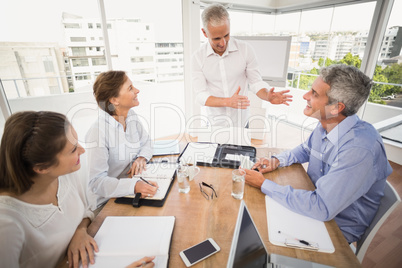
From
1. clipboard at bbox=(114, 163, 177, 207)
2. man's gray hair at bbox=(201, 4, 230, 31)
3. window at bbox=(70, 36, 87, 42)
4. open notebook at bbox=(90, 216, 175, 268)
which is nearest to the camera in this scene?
open notebook at bbox=(90, 216, 175, 268)

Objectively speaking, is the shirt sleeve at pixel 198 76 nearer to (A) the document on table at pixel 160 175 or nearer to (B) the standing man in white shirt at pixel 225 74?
(B) the standing man in white shirt at pixel 225 74

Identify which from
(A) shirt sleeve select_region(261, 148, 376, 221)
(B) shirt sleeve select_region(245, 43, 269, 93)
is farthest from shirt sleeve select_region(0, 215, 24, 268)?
(B) shirt sleeve select_region(245, 43, 269, 93)

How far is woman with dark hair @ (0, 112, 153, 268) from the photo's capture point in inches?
31.2

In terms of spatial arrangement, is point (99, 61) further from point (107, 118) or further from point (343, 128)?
point (343, 128)

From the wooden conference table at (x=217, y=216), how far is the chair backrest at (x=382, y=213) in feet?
0.77

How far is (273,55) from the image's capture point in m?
3.53

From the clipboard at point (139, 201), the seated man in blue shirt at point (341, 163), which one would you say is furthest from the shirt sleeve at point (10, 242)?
the seated man in blue shirt at point (341, 163)

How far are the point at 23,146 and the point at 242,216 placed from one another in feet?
2.82

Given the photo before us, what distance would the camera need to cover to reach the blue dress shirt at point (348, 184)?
1.00m

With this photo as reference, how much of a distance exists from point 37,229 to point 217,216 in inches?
30.3

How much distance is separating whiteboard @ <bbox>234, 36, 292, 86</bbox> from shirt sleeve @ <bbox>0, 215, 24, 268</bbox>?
3.49m

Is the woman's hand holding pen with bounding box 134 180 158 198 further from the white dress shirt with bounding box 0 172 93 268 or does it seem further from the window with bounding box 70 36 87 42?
the window with bounding box 70 36 87 42

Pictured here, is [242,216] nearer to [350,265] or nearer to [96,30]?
[350,265]

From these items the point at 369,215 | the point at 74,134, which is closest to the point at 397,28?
the point at 369,215
